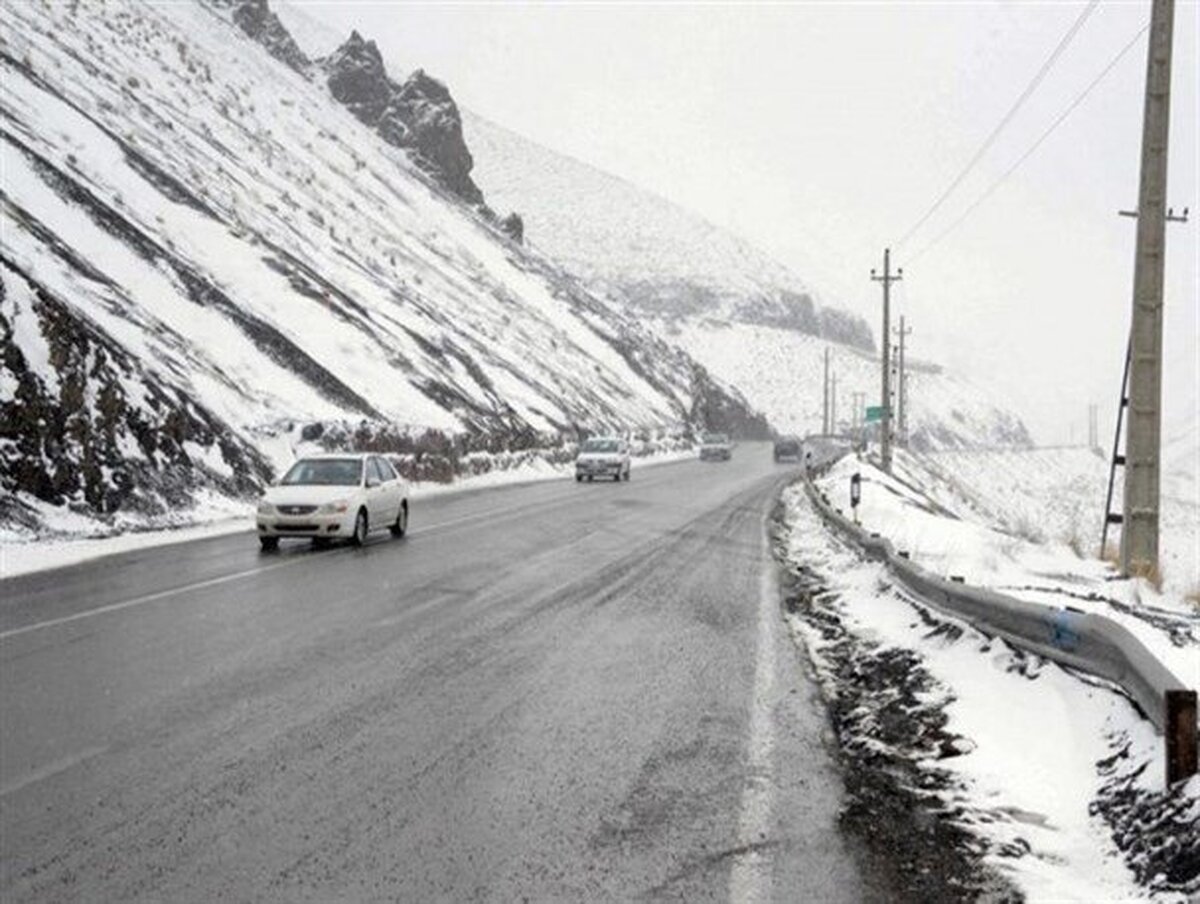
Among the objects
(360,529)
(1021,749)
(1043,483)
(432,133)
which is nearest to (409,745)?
(1021,749)

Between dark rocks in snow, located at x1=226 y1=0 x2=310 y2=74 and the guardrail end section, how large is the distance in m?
93.9

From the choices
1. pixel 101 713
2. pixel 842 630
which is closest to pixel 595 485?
pixel 842 630

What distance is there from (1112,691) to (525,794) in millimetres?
3300

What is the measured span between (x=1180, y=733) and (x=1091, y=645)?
64.1 inches

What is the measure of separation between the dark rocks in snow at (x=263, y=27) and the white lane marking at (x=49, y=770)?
300 ft

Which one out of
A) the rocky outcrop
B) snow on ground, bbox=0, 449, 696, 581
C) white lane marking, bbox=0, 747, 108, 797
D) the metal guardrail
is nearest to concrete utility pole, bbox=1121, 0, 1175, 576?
the metal guardrail

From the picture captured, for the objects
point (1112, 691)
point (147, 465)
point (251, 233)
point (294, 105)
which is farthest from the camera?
point (294, 105)

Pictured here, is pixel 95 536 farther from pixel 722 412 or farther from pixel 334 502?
pixel 722 412

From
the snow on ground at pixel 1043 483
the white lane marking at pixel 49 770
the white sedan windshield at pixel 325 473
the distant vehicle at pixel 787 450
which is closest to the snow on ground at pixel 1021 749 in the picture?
the white lane marking at pixel 49 770

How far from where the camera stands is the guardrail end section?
4.96 m

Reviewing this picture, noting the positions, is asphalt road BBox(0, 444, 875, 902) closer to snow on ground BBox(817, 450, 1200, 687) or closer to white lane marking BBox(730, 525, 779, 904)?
white lane marking BBox(730, 525, 779, 904)

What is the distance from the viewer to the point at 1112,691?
20.9 feet

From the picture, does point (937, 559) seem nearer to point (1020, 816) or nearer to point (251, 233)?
point (1020, 816)

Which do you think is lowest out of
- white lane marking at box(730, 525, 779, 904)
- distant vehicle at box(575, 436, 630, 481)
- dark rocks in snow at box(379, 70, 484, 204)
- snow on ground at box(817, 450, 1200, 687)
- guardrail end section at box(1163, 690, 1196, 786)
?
white lane marking at box(730, 525, 779, 904)
